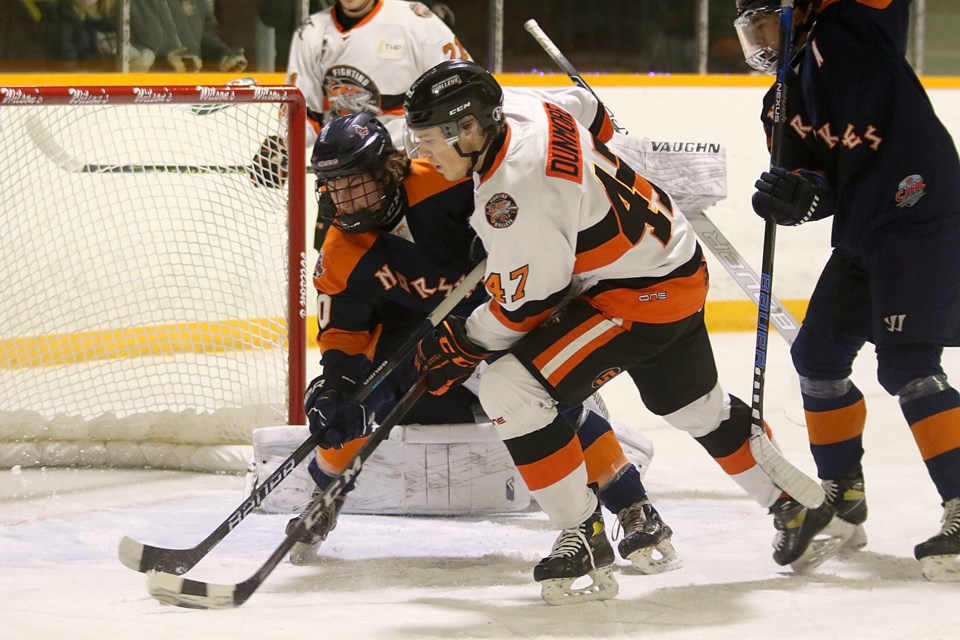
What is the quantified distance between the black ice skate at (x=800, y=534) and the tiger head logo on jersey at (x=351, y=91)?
1901mm

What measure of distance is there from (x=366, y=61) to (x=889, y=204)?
186 centimetres

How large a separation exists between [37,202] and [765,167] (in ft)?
9.50

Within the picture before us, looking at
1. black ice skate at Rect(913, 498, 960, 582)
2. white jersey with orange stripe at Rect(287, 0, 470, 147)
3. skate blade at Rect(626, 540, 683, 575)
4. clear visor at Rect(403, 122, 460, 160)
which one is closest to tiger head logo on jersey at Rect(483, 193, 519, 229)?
clear visor at Rect(403, 122, 460, 160)

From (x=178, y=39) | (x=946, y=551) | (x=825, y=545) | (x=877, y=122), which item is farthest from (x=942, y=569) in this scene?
(x=178, y=39)

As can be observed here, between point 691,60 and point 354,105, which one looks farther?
point 691,60

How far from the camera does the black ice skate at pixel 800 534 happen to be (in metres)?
2.37

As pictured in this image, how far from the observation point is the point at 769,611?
2.13m

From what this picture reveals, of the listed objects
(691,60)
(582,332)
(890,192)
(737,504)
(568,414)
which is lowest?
(737,504)

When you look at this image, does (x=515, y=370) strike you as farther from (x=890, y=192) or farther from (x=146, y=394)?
(x=146, y=394)

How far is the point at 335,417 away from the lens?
7.62 feet

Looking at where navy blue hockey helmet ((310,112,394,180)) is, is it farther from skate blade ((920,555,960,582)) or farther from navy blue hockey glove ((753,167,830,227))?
skate blade ((920,555,960,582))

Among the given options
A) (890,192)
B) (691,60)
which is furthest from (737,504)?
(691,60)

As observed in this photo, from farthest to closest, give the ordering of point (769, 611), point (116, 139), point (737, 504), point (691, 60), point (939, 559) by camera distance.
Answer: point (691, 60)
point (116, 139)
point (737, 504)
point (939, 559)
point (769, 611)

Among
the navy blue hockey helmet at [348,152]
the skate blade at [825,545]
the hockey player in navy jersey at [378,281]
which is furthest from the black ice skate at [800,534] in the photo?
the navy blue hockey helmet at [348,152]
